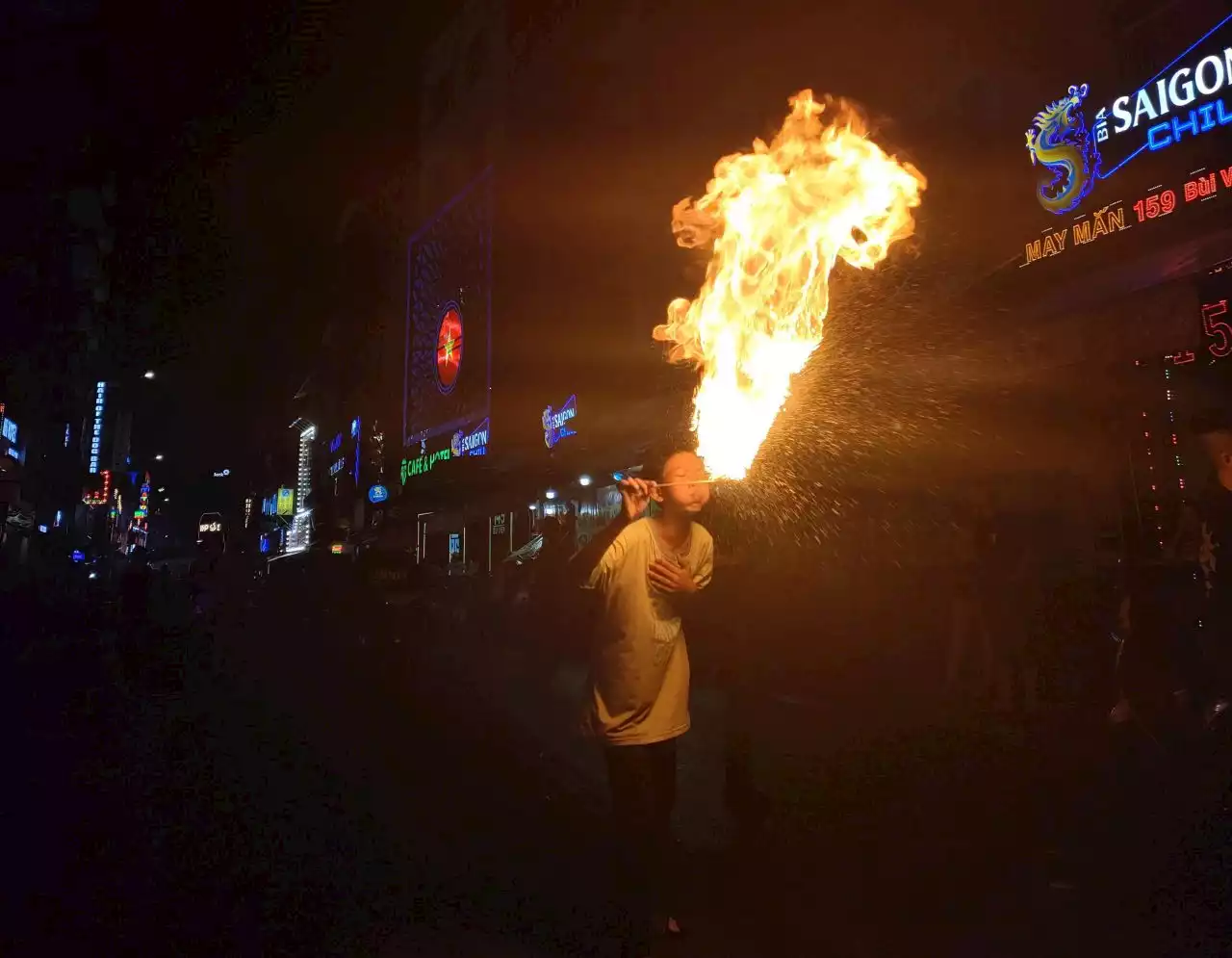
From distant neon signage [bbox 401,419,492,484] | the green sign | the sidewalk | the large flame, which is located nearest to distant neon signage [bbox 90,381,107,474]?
the green sign

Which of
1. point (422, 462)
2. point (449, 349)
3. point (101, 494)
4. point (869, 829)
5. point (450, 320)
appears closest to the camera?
point (869, 829)

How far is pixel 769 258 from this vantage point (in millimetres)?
5543

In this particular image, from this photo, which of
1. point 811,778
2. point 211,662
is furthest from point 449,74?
point 811,778

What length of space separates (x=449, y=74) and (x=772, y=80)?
2870 centimetres

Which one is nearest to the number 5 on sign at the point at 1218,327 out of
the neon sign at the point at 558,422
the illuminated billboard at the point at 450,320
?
the neon sign at the point at 558,422

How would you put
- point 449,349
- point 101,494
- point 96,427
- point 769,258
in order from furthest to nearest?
point 101,494
point 96,427
point 449,349
point 769,258

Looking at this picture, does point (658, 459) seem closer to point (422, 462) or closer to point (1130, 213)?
point (1130, 213)

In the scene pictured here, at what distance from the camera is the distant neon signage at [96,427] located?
47.5m

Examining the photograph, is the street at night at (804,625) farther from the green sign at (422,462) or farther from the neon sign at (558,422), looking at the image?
the green sign at (422,462)

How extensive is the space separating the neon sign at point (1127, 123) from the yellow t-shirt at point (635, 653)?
7.80 meters

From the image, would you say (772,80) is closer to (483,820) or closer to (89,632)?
(483,820)

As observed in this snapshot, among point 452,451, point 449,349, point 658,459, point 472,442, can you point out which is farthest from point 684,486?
point 449,349

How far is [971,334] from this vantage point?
10.2 meters

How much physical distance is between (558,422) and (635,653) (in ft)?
62.2
